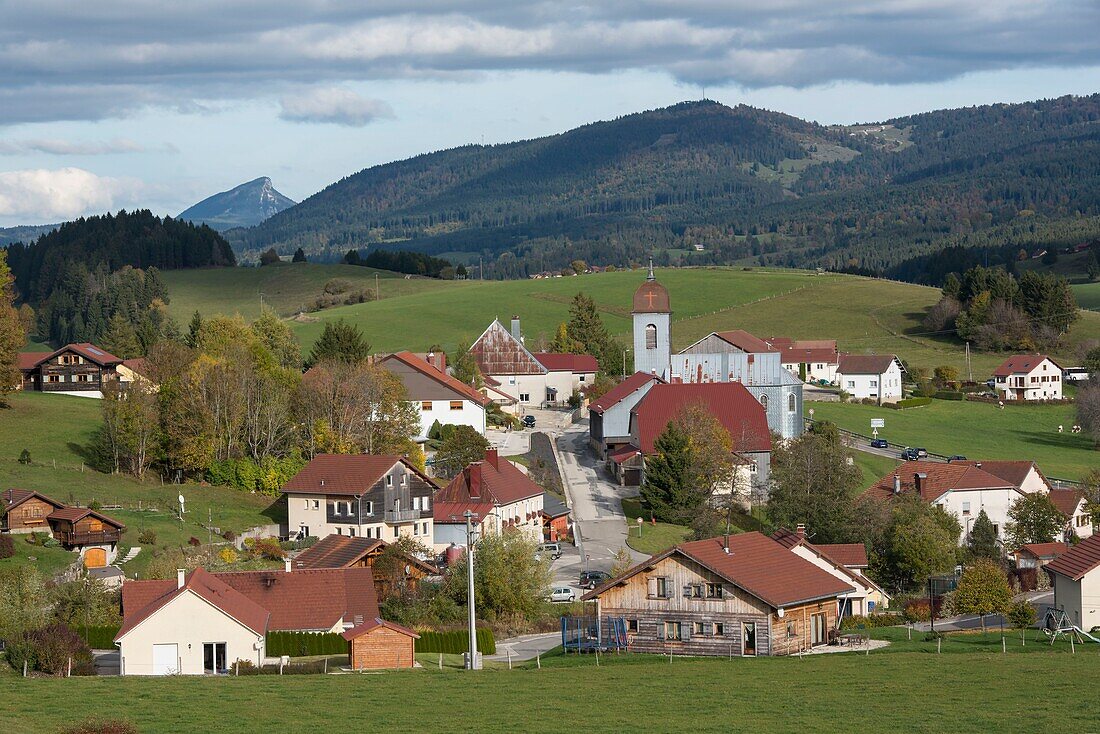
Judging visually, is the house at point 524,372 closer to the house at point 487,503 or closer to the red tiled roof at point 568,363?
the red tiled roof at point 568,363

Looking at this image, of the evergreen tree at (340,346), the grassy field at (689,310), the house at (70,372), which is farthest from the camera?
the grassy field at (689,310)

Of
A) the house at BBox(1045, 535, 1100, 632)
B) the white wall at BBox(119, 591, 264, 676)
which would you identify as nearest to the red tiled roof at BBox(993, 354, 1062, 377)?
the house at BBox(1045, 535, 1100, 632)

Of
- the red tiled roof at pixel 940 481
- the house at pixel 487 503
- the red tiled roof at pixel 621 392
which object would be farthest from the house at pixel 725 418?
the house at pixel 487 503

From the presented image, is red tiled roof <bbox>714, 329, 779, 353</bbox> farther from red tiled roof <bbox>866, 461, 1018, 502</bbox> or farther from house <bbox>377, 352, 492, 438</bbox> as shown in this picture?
red tiled roof <bbox>866, 461, 1018, 502</bbox>

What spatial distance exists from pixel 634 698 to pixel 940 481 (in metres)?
46.1

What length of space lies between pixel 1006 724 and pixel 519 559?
25785mm

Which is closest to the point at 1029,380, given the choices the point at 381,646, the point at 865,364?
the point at 865,364

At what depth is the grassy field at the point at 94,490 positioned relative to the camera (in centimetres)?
6222

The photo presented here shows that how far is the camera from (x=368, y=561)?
55750mm

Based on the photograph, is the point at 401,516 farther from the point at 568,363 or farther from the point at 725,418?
the point at 568,363

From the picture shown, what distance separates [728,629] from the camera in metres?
45.4

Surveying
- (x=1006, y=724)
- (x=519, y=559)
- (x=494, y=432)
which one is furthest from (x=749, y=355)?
(x=1006, y=724)

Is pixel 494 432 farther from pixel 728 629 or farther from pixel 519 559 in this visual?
pixel 728 629

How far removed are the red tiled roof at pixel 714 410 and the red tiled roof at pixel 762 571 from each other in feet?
110
